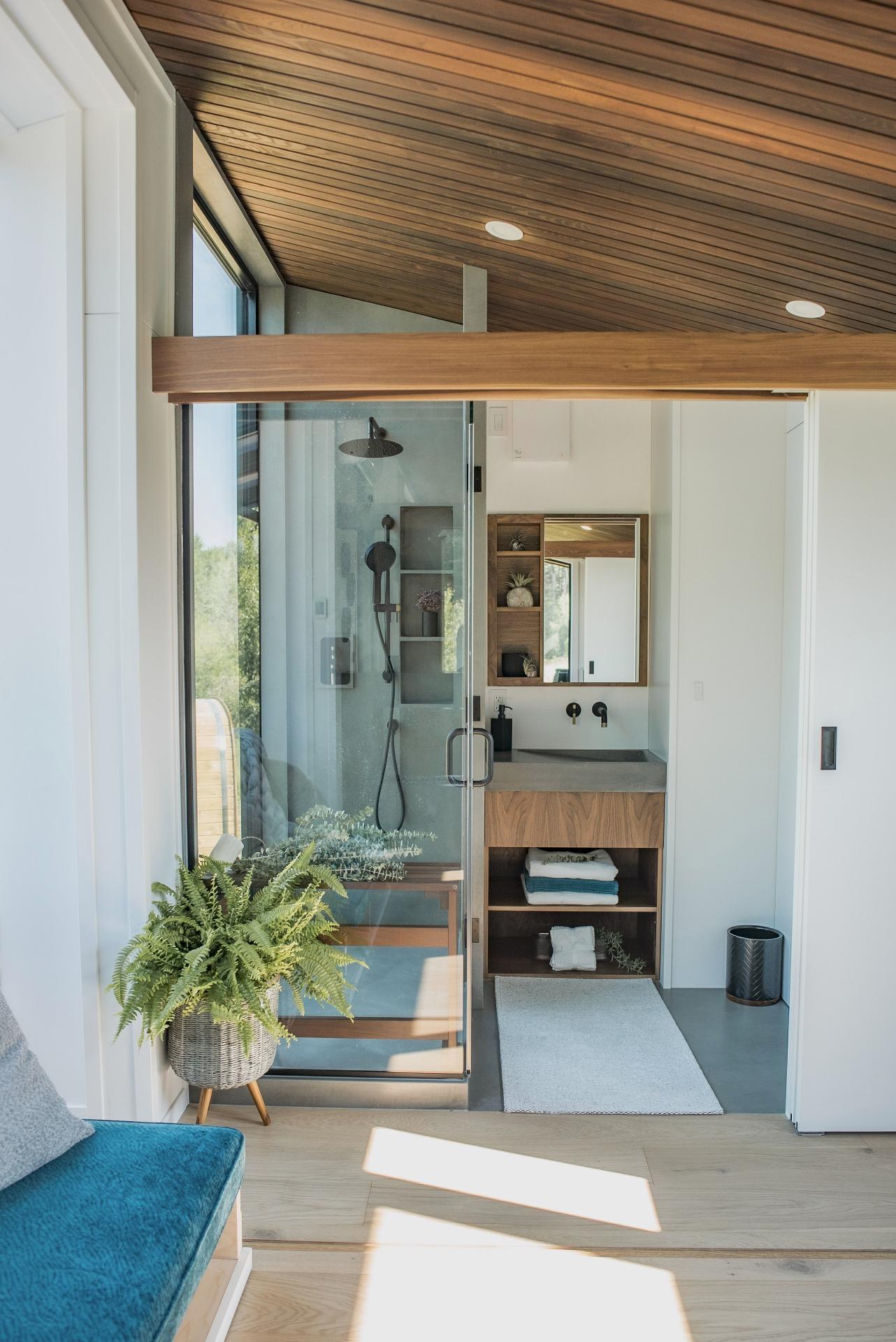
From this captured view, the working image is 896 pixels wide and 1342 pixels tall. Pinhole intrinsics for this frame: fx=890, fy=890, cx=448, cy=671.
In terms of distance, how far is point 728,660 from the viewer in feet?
11.9

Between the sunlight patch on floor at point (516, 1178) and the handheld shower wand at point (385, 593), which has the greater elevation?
the handheld shower wand at point (385, 593)

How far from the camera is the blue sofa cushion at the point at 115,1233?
49.5 inches

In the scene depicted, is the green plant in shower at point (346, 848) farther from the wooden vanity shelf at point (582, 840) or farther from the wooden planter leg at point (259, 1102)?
the wooden vanity shelf at point (582, 840)

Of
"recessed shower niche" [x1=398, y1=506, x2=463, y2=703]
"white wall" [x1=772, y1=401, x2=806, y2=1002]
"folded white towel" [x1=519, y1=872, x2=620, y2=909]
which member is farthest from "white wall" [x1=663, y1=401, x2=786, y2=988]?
"recessed shower niche" [x1=398, y1=506, x2=463, y2=703]

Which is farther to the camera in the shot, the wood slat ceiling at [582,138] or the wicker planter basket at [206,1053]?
the wicker planter basket at [206,1053]

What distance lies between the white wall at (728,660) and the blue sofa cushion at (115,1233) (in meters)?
2.45

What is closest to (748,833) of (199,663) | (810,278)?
(810,278)

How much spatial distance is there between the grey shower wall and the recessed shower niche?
0.02 m

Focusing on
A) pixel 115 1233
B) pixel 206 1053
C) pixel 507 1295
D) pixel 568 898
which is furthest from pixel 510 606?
pixel 115 1233

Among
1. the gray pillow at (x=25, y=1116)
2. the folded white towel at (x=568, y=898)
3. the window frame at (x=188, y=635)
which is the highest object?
the window frame at (x=188, y=635)

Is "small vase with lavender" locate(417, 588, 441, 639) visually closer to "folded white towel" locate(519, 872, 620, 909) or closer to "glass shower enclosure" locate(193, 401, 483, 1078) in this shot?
"glass shower enclosure" locate(193, 401, 483, 1078)

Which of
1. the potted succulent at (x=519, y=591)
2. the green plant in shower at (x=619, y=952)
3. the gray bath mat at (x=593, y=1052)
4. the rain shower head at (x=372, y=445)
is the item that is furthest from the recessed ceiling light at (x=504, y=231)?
the green plant in shower at (x=619, y=952)

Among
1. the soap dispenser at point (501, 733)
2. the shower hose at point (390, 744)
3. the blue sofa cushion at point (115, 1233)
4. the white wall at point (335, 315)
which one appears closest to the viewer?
the blue sofa cushion at point (115, 1233)

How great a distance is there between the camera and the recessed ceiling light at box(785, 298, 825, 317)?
2912 millimetres
